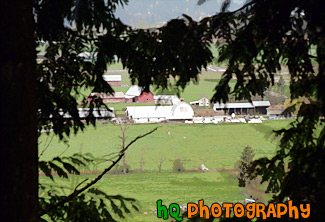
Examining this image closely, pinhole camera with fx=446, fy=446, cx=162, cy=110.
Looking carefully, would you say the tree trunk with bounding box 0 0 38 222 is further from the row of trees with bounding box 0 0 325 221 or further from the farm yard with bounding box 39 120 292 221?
the farm yard with bounding box 39 120 292 221

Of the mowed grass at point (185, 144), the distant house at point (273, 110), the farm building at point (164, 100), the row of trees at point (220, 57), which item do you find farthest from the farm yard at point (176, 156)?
the farm building at point (164, 100)

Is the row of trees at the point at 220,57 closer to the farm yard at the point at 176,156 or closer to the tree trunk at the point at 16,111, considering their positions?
the tree trunk at the point at 16,111

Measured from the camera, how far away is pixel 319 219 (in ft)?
4.44

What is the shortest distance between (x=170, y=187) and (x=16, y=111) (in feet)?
47.0

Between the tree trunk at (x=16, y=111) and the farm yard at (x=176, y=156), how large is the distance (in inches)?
416

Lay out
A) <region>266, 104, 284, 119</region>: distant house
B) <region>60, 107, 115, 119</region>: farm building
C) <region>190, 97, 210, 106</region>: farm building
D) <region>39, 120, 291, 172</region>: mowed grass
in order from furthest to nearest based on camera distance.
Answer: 1. <region>39, 120, 291, 172</region>: mowed grass
2. <region>190, 97, 210, 106</region>: farm building
3. <region>266, 104, 284, 119</region>: distant house
4. <region>60, 107, 115, 119</region>: farm building

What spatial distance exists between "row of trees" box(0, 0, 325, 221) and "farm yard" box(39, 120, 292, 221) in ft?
31.7

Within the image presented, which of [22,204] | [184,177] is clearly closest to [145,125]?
[184,177]

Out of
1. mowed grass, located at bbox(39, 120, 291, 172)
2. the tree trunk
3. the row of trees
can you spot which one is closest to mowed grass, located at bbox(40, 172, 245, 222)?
mowed grass, located at bbox(39, 120, 291, 172)

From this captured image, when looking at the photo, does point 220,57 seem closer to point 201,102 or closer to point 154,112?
point 154,112

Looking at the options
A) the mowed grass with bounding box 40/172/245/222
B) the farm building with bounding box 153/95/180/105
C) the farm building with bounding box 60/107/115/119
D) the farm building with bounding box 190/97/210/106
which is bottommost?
the mowed grass with bounding box 40/172/245/222

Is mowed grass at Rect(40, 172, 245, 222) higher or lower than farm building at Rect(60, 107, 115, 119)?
lower

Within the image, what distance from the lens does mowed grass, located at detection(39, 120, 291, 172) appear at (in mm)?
17016

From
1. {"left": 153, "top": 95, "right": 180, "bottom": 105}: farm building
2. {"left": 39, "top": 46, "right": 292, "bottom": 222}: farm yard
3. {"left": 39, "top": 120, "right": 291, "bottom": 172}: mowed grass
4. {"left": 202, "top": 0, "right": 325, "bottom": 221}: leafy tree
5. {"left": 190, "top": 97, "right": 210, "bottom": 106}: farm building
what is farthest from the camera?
{"left": 39, "top": 120, "right": 291, "bottom": 172}: mowed grass
